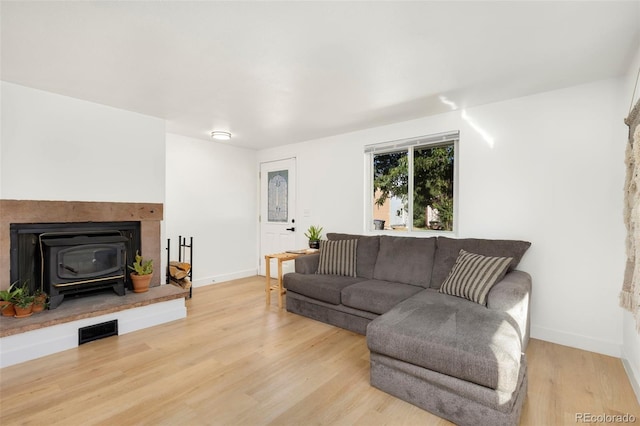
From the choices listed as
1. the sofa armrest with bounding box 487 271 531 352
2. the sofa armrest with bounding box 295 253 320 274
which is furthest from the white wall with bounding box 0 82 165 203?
the sofa armrest with bounding box 487 271 531 352

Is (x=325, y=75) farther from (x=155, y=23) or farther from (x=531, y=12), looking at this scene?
(x=531, y=12)

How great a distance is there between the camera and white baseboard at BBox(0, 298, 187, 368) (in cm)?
239

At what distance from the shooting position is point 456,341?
1.76 metres

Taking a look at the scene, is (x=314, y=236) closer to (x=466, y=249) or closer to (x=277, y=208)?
(x=277, y=208)

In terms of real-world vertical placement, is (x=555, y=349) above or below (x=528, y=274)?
below

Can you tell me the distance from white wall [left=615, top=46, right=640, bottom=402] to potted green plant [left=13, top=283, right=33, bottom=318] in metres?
4.52

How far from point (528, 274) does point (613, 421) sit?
1.20 meters

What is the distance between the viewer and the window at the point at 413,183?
354cm

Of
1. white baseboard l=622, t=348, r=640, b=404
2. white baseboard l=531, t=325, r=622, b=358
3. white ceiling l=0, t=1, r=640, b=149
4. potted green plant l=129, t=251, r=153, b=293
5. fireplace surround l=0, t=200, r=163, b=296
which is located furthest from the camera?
potted green plant l=129, t=251, r=153, b=293

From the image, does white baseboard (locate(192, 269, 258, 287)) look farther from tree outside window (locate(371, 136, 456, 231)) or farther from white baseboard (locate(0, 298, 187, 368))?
tree outside window (locate(371, 136, 456, 231))

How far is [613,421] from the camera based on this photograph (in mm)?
1736

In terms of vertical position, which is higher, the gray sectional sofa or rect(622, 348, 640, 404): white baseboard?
the gray sectional sofa

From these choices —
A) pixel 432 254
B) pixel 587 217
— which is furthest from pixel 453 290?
pixel 587 217

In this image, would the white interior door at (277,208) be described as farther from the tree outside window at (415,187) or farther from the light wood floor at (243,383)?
the light wood floor at (243,383)
